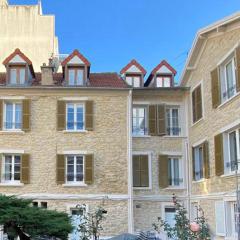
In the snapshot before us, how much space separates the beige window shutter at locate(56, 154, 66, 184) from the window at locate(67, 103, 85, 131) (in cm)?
156

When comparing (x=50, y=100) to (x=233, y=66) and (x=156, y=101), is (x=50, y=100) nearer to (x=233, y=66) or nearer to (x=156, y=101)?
(x=156, y=101)

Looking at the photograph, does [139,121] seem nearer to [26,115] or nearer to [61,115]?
[61,115]

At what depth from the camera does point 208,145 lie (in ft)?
72.6

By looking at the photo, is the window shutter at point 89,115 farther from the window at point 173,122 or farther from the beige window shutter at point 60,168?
the window at point 173,122

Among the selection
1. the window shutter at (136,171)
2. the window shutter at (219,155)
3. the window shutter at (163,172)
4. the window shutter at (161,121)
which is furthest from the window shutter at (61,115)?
the window shutter at (219,155)

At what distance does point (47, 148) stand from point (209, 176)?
8278mm

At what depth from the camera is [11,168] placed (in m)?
25.1

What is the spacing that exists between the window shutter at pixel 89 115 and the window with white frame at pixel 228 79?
765 centimetres

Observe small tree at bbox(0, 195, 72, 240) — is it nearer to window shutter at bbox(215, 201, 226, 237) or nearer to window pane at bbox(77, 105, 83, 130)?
window shutter at bbox(215, 201, 226, 237)

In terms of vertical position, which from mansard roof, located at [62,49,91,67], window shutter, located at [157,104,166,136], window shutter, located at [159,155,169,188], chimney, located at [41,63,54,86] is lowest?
window shutter, located at [159,155,169,188]

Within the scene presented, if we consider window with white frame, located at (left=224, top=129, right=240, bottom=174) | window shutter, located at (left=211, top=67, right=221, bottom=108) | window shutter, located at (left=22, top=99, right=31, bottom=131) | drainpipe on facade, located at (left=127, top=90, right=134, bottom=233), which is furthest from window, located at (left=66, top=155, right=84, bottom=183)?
window with white frame, located at (left=224, top=129, right=240, bottom=174)

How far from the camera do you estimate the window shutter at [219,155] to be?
65.1 ft

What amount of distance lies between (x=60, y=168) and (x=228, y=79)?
31.7 ft

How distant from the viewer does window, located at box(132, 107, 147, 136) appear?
26.8m
